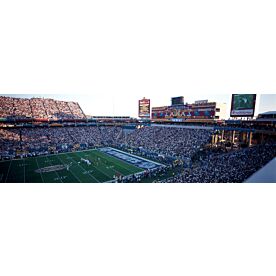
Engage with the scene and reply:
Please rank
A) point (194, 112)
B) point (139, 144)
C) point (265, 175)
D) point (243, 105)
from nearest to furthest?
point (265, 175), point (243, 105), point (139, 144), point (194, 112)

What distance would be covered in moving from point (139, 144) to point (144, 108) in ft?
33.8

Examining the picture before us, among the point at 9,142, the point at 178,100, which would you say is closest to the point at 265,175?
the point at 178,100

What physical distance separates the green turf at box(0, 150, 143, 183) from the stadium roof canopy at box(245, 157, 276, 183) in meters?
9.55

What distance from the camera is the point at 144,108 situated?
3516cm

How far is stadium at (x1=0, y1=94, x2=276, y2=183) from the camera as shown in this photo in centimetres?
1362

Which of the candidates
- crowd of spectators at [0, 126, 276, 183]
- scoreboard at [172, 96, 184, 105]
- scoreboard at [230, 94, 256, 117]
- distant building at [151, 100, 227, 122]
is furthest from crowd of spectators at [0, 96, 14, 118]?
scoreboard at [230, 94, 256, 117]

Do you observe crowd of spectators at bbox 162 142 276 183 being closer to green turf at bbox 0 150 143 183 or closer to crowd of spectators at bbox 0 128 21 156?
green turf at bbox 0 150 143 183

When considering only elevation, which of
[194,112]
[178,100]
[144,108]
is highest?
[178,100]

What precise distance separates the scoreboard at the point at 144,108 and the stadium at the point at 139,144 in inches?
7.4

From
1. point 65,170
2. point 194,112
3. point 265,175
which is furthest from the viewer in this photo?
point 194,112

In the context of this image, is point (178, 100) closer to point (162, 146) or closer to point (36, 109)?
point (162, 146)

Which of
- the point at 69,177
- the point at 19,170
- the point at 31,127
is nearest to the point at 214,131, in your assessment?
the point at 69,177

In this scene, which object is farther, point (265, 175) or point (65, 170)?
point (65, 170)

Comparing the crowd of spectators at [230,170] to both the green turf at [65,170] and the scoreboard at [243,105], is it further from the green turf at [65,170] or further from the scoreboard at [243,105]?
the scoreboard at [243,105]
